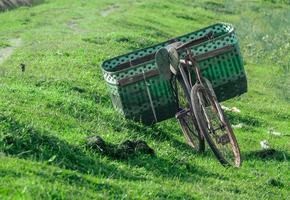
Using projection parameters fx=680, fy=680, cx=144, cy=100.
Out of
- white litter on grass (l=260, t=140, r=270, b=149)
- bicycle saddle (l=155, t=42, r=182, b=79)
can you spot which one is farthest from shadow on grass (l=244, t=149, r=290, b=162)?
bicycle saddle (l=155, t=42, r=182, b=79)

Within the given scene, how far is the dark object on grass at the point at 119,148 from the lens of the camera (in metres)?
10.2

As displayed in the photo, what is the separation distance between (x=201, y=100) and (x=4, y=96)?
3.85 metres

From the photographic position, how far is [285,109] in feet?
62.6

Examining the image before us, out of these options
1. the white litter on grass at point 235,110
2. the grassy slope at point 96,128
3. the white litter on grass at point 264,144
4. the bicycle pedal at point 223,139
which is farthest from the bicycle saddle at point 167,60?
the white litter on grass at point 235,110

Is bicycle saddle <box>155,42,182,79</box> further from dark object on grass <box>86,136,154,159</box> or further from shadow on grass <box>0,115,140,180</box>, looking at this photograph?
shadow on grass <box>0,115,140,180</box>

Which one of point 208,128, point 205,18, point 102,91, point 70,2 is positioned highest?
point 208,128

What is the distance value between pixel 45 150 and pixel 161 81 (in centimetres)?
423

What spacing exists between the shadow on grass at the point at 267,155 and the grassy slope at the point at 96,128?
0.09 ft

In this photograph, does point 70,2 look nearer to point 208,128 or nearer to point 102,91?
point 102,91

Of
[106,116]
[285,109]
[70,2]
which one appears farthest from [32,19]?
[106,116]

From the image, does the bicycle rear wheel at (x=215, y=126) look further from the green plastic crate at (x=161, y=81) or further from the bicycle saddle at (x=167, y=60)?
the green plastic crate at (x=161, y=81)

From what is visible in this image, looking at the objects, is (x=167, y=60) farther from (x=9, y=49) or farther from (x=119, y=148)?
(x=9, y=49)

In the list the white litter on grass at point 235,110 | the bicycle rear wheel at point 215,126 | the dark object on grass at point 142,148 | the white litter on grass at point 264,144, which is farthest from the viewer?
the white litter on grass at point 235,110

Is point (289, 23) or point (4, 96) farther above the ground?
point (4, 96)
